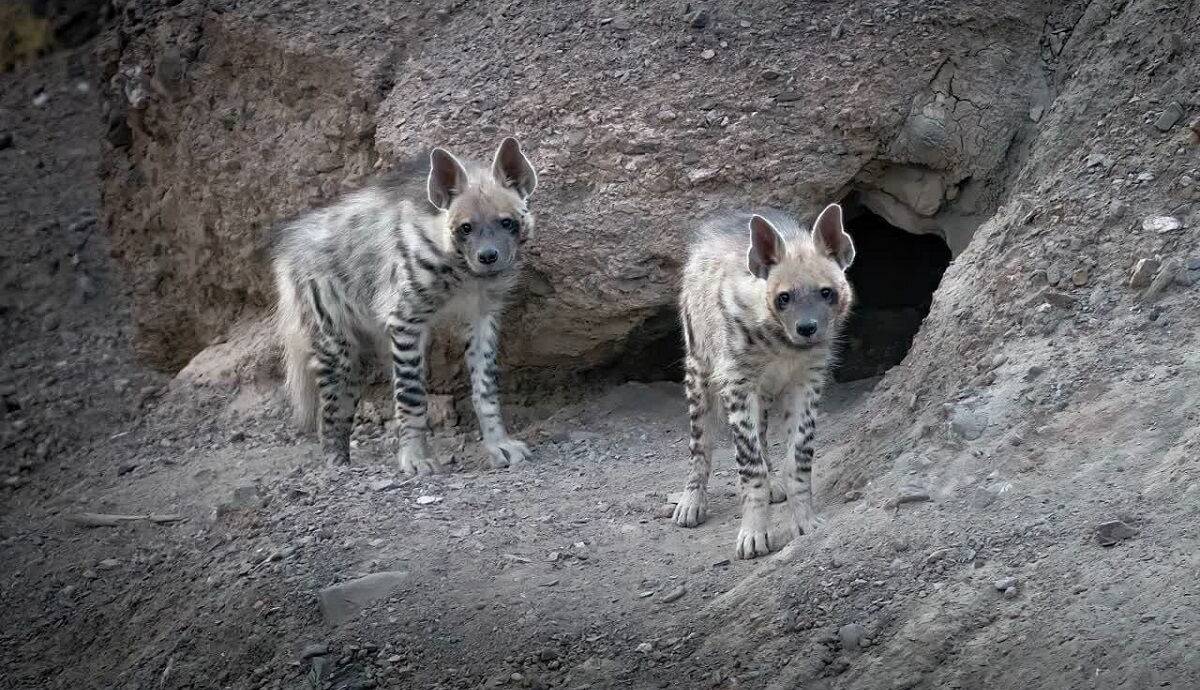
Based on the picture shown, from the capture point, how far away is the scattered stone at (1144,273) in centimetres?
498

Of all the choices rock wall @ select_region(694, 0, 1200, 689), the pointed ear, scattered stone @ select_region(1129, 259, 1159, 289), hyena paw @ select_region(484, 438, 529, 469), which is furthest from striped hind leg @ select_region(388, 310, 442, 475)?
scattered stone @ select_region(1129, 259, 1159, 289)

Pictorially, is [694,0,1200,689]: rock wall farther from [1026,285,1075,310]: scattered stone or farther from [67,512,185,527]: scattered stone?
[67,512,185,527]: scattered stone

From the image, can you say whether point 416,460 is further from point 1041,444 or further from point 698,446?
point 1041,444

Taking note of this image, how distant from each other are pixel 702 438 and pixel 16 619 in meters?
3.28

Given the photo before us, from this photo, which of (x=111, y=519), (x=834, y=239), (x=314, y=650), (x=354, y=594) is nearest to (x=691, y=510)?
(x=834, y=239)

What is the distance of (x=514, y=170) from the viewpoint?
23.0 ft

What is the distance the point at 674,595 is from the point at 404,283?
2923 millimetres

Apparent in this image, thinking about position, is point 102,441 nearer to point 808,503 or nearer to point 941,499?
point 808,503

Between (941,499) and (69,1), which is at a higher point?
(69,1)

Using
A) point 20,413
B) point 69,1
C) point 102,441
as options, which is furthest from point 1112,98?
point 69,1

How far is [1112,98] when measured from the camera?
5844 millimetres

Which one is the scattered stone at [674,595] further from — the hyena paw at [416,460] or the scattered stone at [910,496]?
the hyena paw at [416,460]

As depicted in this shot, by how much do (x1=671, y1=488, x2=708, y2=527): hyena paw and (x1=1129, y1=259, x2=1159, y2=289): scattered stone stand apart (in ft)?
6.48

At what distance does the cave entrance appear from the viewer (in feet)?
26.3
